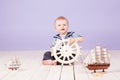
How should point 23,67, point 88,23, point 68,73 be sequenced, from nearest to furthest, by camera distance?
point 68,73 → point 23,67 → point 88,23

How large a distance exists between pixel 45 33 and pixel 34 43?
18 cm

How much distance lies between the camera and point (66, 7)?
156 inches

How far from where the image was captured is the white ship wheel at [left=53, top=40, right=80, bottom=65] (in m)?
2.50

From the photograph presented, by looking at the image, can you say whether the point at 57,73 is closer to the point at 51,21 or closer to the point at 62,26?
the point at 62,26

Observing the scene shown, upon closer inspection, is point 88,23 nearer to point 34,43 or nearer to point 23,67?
point 34,43

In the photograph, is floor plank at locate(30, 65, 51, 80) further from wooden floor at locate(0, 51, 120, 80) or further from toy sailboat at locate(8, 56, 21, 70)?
toy sailboat at locate(8, 56, 21, 70)

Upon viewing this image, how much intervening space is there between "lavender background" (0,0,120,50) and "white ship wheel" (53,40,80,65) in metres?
1.43

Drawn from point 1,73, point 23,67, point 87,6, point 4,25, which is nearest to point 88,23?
point 87,6

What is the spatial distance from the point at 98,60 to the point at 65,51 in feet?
1.10

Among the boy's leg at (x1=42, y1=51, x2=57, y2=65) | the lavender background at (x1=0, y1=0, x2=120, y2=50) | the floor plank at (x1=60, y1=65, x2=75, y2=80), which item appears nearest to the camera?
the floor plank at (x1=60, y1=65, x2=75, y2=80)

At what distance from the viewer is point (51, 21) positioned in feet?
13.0

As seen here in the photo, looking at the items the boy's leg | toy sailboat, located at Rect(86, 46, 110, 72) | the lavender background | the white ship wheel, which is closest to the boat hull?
toy sailboat, located at Rect(86, 46, 110, 72)

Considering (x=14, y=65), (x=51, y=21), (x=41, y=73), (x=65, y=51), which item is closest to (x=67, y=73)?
(x=41, y=73)

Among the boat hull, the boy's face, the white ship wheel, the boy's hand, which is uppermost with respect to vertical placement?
the boy's face
